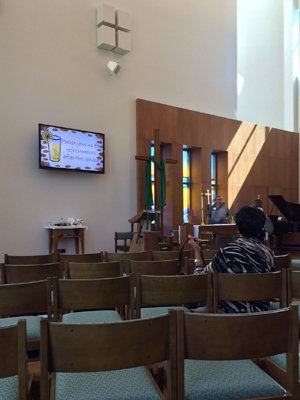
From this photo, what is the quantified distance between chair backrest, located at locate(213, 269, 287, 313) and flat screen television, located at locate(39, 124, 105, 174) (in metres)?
5.52

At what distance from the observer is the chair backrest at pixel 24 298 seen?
2121 mm

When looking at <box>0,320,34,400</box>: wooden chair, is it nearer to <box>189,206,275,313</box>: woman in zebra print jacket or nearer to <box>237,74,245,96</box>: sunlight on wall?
<box>189,206,275,313</box>: woman in zebra print jacket

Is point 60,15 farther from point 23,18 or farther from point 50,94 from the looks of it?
point 50,94

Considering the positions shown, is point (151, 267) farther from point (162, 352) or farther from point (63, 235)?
point (63, 235)

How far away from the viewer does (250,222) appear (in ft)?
8.25

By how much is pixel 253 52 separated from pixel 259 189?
179 inches

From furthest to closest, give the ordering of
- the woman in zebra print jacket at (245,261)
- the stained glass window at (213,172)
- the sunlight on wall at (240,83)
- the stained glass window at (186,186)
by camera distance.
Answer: the sunlight on wall at (240,83)
the stained glass window at (213,172)
the stained glass window at (186,186)
the woman in zebra print jacket at (245,261)

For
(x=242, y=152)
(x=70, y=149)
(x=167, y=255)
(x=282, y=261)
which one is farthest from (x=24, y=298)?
(x=242, y=152)

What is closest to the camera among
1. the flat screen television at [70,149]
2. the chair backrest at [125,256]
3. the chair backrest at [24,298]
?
the chair backrest at [24,298]

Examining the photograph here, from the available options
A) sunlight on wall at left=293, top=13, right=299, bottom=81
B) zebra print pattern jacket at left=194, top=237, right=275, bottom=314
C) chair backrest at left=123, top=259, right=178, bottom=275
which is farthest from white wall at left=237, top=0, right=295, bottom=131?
zebra print pattern jacket at left=194, top=237, right=275, bottom=314

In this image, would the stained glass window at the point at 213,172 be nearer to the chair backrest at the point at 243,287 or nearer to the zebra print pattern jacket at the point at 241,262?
the zebra print pattern jacket at the point at 241,262

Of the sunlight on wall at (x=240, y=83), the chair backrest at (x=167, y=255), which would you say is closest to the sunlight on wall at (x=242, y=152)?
the sunlight on wall at (x=240, y=83)

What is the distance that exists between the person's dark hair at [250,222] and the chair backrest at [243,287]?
0.33m

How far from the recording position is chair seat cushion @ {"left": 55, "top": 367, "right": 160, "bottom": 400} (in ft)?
4.75
